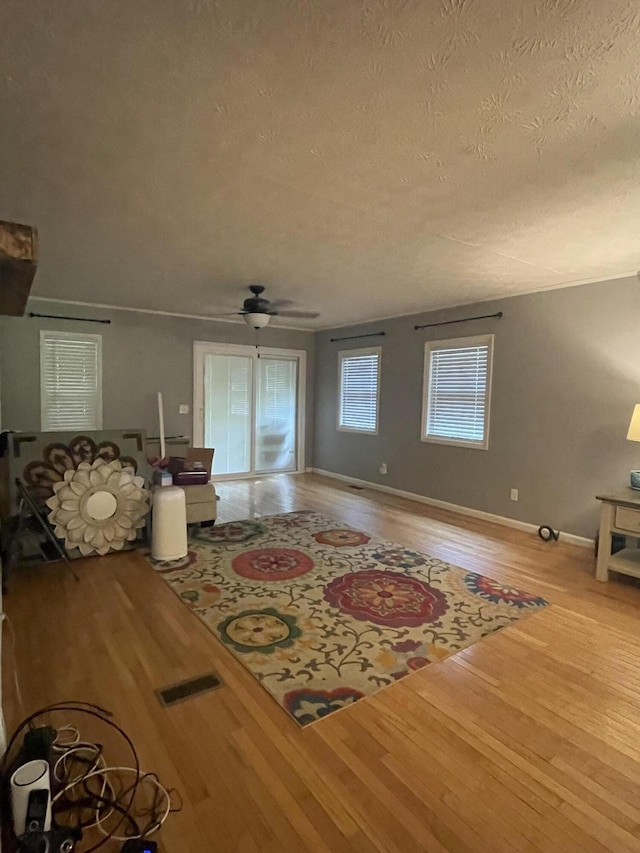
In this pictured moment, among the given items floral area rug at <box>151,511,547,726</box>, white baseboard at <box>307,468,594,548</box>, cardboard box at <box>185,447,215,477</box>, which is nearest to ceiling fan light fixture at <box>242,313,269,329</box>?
cardboard box at <box>185,447,215,477</box>

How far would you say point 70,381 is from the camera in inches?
227

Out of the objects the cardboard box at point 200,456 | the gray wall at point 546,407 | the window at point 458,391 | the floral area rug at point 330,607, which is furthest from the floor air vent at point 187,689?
the window at point 458,391

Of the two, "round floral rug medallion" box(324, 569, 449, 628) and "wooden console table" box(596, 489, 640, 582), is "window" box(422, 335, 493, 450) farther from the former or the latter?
"round floral rug medallion" box(324, 569, 449, 628)

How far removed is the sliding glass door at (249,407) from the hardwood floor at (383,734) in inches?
157

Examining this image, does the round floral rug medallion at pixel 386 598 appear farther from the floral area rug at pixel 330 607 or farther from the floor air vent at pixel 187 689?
the floor air vent at pixel 187 689

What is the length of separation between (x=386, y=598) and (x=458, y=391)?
10.2 ft

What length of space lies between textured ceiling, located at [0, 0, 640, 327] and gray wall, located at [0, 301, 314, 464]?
7.50 ft

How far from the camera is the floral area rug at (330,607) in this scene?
2.27 metres

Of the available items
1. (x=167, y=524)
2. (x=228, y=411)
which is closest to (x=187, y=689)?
(x=167, y=524)

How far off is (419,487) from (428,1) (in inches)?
207

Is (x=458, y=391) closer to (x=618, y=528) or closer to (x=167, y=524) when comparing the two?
(x=618, y=528)

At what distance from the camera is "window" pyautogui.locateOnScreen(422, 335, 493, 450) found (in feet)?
17.0

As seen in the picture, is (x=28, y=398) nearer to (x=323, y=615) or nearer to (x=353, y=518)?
(x=353, y=518)

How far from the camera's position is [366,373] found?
6867mm
